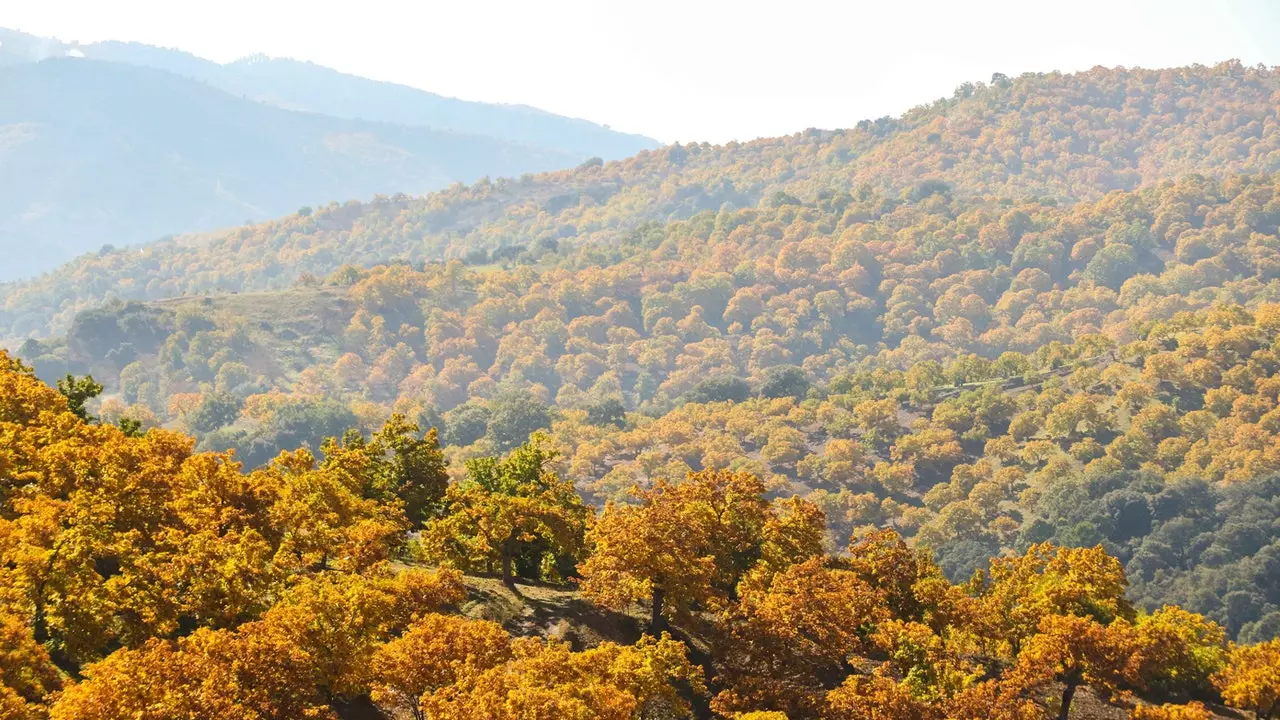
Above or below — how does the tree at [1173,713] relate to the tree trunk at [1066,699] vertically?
above

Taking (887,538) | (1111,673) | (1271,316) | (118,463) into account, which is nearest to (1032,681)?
(1111,673)

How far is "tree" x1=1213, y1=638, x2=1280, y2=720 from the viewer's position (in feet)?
168

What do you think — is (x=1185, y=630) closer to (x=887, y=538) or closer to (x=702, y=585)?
(x=887, y=538)

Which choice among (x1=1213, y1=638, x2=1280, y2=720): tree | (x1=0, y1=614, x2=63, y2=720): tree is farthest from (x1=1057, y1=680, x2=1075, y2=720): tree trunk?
(x1=0, y1=614, x2=63, y2=720): tree

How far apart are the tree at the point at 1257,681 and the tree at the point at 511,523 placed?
35.1 meters

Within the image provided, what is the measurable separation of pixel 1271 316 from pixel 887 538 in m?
165

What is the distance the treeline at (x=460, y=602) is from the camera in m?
39.2

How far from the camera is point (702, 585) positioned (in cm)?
5469

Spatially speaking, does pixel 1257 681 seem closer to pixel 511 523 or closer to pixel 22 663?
pixel 511 523

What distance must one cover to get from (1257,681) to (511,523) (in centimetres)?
3826

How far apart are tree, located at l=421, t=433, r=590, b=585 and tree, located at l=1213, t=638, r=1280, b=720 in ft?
115

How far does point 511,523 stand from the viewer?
60.1m

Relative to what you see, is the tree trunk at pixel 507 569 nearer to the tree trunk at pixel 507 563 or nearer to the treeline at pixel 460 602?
the tree trunk at pixel 507 563

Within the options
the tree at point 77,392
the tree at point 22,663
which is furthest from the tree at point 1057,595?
the tree at point 77,392
